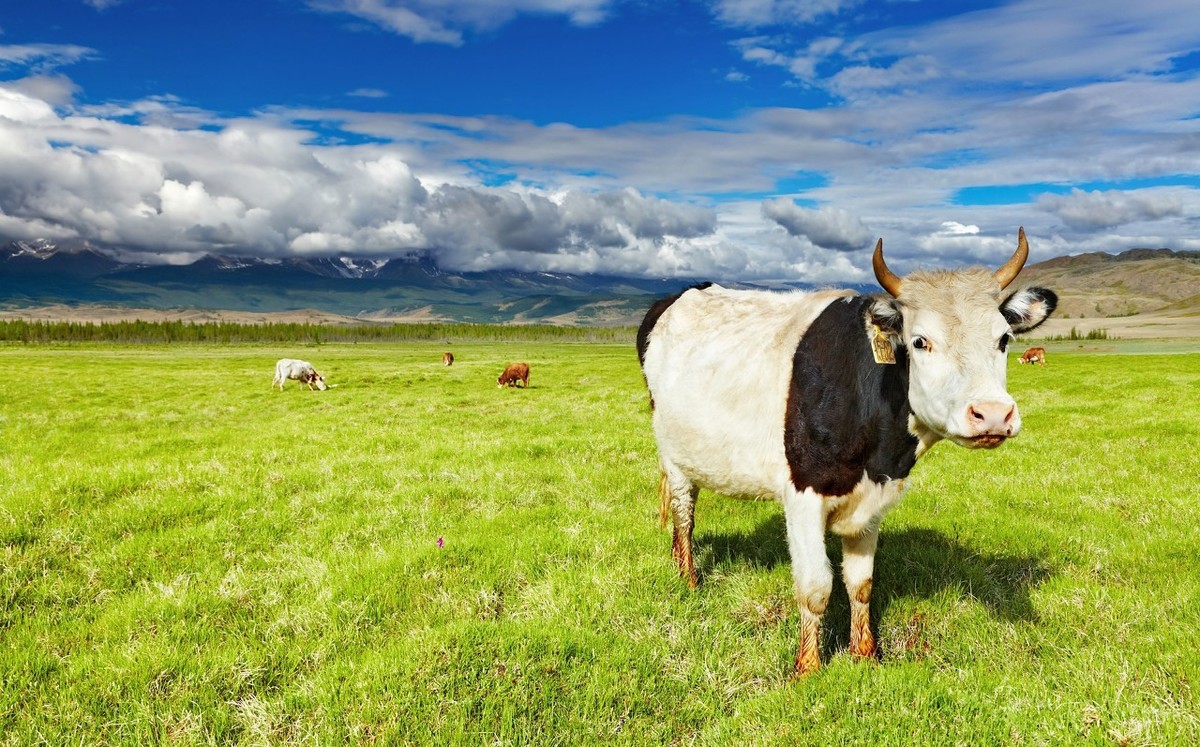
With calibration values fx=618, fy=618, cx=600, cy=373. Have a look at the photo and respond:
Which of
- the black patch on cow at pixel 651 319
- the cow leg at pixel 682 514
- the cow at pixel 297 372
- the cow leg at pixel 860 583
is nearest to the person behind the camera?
the cow leg at pixel 860 583

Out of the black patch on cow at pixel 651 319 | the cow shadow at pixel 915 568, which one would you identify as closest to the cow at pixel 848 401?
the cow shadow at pixel 915 568

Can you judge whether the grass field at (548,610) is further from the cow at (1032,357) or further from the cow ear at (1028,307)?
the cow at (1032,357)

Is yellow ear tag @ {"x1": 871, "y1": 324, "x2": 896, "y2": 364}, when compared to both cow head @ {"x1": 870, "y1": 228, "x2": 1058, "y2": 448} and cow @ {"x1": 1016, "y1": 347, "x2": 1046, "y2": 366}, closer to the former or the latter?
cow head @ {"x1": 870, "y1": 228, "x2": 1058, "y2": 448}

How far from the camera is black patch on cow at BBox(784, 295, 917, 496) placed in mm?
4781

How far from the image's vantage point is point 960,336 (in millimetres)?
4203

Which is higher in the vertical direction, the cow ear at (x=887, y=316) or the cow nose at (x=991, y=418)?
the cow ear at (x=887, y=316)

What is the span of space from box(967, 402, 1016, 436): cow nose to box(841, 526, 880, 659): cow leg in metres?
1.65

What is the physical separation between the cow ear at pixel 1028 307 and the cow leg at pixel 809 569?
1928 mm

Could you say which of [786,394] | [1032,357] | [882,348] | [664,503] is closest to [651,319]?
[664,503]

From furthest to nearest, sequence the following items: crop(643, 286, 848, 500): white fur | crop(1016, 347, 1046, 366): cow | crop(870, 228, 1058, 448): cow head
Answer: crop(1016, 347, 1046, 366): cow, crop(643, 286, 848, 500): white fur, crop(870, 228, 1058, 448): cow head

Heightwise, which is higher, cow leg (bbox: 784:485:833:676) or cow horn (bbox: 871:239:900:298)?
cow horn (bbox: 871:239:900:298)

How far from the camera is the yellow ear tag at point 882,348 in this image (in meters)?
4.50

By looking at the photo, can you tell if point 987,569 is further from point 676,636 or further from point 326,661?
point 326,661

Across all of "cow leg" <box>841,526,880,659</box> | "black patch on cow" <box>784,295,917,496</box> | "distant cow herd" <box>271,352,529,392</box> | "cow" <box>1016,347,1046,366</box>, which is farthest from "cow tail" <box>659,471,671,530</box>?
"cow" <box>1016,347,1046,366</box>
